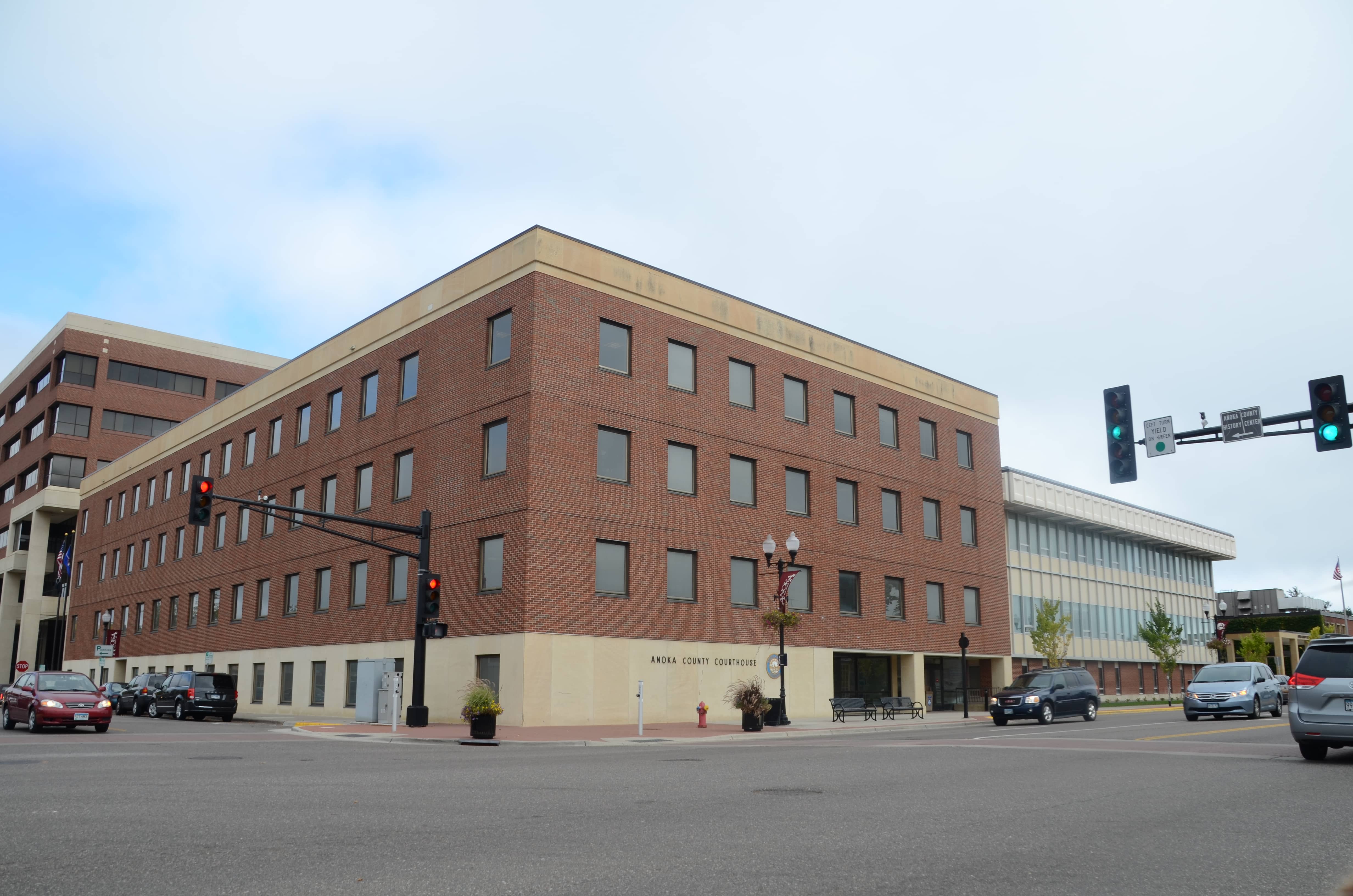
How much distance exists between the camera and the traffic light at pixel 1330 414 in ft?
60.7

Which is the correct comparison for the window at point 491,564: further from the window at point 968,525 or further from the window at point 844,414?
the window at point 968,525

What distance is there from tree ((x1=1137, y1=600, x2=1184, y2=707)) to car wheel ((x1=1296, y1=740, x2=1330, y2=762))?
4458 cm

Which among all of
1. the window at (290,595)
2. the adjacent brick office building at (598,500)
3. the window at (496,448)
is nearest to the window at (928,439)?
the adjacent brick office building at (598,500)

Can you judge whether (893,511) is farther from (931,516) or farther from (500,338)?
(500,338)

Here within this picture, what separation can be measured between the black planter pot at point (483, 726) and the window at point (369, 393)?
18.1 metres

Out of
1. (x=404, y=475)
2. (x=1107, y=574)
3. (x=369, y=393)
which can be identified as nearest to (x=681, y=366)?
(x=404, y=475)

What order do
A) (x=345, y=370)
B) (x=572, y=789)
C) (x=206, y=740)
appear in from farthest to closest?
(x=345, y=370)
(x=206, y=740)
(x=572, y=789)

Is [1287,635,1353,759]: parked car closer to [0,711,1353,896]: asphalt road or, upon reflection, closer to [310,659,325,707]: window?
[0,711,1353,896]: asphalt road

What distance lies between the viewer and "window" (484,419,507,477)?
33.0 metres

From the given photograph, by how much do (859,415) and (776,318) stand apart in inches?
234

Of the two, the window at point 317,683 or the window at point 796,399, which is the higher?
the window at point 796,399

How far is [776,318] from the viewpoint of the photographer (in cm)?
4056

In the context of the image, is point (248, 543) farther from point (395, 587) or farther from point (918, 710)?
point (918, 710)

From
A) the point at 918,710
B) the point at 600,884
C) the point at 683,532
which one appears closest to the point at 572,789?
A: the point at 600,884
